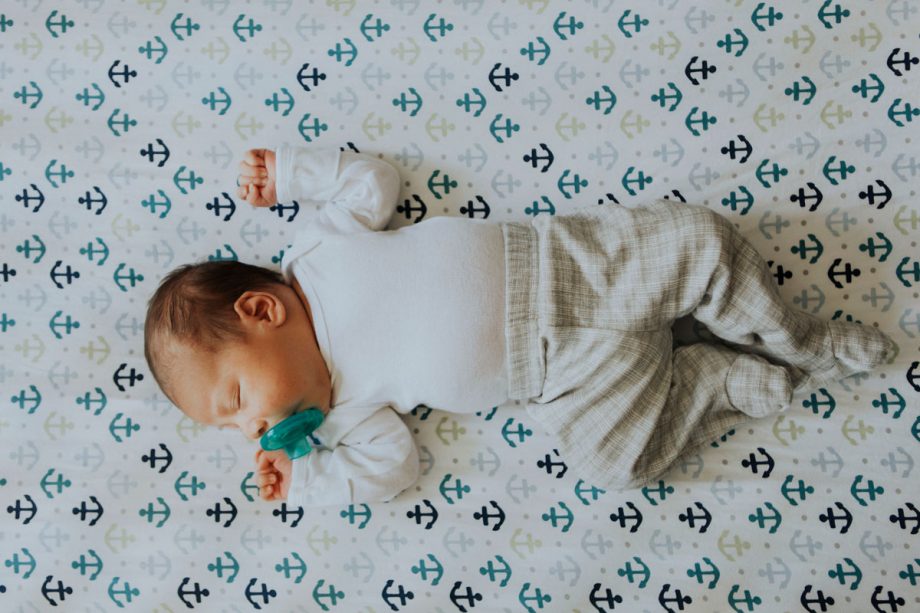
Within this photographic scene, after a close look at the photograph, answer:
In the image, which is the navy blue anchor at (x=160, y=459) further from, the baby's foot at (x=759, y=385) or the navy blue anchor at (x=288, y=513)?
the baby's foot at (x=759, y=385)

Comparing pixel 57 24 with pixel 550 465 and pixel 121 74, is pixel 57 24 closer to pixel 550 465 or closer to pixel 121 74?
pixel 121 74

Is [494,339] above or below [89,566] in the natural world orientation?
above

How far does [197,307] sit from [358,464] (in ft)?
1.33

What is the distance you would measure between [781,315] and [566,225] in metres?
0.40

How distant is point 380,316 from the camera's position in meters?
1.47

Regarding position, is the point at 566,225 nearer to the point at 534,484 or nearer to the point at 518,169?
the point at 518,169

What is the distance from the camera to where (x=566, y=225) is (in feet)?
4.87

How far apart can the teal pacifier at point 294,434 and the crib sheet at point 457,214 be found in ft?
0.47

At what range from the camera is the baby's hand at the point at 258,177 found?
62.3 inches

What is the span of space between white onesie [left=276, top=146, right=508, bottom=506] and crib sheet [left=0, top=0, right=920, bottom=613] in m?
0.08

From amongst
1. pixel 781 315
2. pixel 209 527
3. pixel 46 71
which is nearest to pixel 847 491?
pixel 781 315

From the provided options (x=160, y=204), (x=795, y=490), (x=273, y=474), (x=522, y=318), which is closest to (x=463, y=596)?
(x=273, y=474)

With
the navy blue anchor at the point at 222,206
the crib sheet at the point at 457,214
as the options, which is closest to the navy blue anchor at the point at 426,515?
the crib sheet at the point at 457,214

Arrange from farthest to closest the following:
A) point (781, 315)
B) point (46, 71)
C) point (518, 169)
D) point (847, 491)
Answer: point (46, 71) → point (518, 169) → point (847, 491) → point (781, 315)
